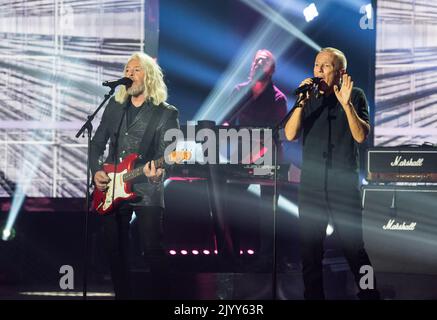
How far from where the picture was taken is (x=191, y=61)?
7.36m

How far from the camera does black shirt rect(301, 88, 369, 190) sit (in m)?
4.88

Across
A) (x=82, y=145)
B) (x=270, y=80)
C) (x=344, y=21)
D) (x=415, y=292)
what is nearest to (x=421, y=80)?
(x=344, y=21)

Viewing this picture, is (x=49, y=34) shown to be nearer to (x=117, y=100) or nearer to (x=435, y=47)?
(x=117, y=100)

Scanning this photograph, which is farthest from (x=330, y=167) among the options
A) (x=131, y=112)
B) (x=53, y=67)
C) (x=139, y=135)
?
(x=53, y=67)

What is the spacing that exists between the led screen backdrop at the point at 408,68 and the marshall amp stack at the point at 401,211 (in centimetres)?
174

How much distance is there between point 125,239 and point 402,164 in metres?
2.36

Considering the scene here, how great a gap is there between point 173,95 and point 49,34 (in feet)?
4.78

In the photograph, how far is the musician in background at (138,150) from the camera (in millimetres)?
5090

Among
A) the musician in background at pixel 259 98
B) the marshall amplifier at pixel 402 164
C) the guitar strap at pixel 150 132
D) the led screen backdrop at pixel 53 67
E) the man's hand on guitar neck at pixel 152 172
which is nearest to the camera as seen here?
the man's hand on guitar neck at pixel 152 172

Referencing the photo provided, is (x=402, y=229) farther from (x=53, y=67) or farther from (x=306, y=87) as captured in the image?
(x=53, y=67)

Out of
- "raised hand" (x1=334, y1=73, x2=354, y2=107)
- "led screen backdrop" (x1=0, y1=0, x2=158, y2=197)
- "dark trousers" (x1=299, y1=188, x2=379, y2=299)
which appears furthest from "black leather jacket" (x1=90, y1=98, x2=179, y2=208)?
"led screen backdrop" (x1=0, y1=0, x2=158, y2=197)

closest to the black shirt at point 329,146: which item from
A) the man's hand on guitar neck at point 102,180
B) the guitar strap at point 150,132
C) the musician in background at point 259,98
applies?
the guitar strap at point 150,132

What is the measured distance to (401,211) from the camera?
6.23 m

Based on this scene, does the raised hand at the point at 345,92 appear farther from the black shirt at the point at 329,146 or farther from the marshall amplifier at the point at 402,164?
the marshall amplifier at the point at 402,164
